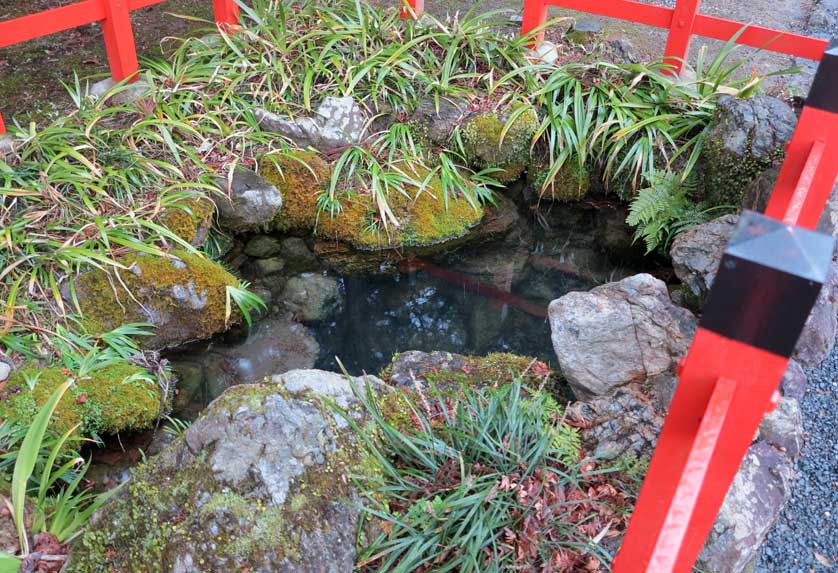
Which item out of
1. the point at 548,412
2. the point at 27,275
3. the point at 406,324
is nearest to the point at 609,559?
the point at 548,412

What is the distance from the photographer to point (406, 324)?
3.85 metres

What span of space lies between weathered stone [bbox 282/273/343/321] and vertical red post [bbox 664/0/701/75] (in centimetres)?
278

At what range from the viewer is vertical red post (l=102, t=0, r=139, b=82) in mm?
4066

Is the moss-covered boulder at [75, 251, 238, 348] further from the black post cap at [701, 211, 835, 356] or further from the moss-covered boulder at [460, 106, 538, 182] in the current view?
the black post cap at [701, 211, 835, 356]

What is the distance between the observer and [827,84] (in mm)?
1805

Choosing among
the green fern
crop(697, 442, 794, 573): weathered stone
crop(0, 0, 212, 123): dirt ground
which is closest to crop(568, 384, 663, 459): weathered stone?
crop(697, 442, 794, 573): weathered stone

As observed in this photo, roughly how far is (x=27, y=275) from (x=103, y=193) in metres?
0.62

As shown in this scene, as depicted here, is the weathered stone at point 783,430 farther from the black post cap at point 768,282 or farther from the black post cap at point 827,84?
the black post cap at point 768,282

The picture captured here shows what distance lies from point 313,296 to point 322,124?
1274 millimetres

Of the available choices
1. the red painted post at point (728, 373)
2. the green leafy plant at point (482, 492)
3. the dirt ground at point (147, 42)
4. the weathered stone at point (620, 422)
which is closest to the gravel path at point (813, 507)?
the weathered stone at point (620, 422)

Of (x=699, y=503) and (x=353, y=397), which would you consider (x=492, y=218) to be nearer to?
(x=353, y=397)

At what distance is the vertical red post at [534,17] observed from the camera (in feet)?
15.6

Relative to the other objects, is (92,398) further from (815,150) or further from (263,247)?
(815,150)

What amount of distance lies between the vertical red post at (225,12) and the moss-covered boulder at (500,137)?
199cm
